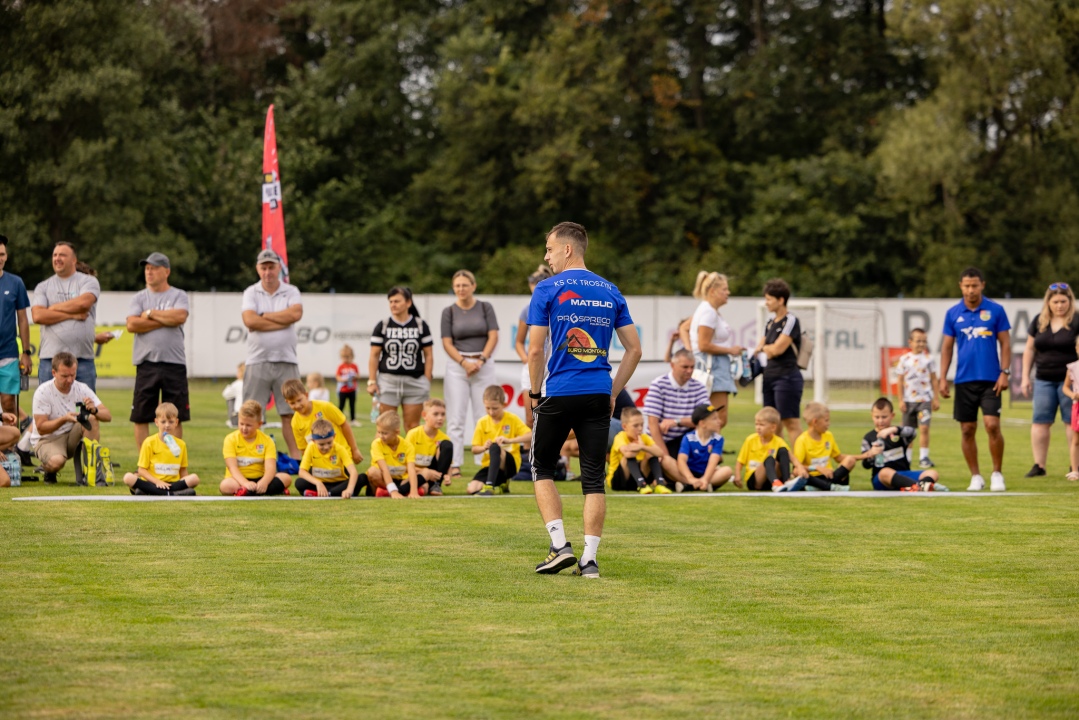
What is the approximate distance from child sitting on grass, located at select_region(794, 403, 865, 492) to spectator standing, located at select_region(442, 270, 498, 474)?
120 inches

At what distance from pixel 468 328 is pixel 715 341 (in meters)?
2.36

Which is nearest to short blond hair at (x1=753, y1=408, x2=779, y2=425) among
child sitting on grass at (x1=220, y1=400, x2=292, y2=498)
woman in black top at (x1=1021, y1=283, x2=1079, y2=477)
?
woman in black top at (x1=1021, y1=283, x2=1079, y2=477)

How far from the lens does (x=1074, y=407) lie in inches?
489

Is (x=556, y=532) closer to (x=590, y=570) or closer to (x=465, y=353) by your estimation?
(x=590, y=570)

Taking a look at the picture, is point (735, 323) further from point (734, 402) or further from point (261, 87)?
point (261, 87)

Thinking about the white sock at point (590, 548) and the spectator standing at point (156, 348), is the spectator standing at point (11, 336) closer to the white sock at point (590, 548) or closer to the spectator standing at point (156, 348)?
the spectator standing at point (156, 348)

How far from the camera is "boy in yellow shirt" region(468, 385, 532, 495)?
11.4m

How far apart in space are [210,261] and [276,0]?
1169cm

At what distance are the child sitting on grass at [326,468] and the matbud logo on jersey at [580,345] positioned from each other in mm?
4134

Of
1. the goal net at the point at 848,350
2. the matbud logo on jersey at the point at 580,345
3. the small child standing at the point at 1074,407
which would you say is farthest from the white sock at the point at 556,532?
the goal net at the point at 848,350

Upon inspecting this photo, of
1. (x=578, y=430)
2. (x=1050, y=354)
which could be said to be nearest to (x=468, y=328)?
(x=1050, y=354)

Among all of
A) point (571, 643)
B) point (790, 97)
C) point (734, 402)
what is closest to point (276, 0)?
point (790, 97)

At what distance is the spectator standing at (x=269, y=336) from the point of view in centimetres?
1210

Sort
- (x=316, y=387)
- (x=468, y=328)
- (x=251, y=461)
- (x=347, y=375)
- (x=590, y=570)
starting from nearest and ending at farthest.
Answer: (x=590, y=570) → (x=251, y=461) → (x=468, y=328) → (x=316, y=387) → (x=347, y=375)
